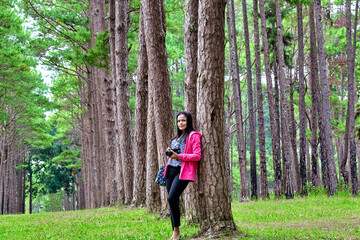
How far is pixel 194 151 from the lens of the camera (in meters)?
5.75

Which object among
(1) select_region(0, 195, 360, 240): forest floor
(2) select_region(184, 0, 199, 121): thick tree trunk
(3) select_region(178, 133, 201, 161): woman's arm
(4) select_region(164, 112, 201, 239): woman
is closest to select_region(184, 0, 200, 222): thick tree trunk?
(2) select_region(184, 0, 199, 121): thick tree trunk

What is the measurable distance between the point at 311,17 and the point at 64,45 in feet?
45.7

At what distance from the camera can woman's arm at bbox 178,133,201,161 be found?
5.64m

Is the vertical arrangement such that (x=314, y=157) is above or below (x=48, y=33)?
below

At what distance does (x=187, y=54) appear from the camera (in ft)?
26.1

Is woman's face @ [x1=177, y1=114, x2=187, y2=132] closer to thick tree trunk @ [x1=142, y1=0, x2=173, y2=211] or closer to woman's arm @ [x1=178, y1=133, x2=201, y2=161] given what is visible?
woman's arm @ [x1=178, y1=133, x2=201, y2=161]

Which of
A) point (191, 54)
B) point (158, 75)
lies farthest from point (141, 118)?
point (191, 54)

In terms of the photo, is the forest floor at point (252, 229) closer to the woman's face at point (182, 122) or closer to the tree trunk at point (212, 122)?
the tree trunk at point (212, 122)

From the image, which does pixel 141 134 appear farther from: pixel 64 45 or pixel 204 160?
pixel 64 45

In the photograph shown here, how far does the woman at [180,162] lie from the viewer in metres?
5.66

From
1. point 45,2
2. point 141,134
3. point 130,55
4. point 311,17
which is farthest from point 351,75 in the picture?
point 45,2

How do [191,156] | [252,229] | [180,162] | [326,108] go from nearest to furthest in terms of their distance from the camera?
[191,156], [180,162], [252,229], [326,108]

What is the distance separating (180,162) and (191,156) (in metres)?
0.30

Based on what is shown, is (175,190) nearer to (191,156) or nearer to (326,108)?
(191,156)
